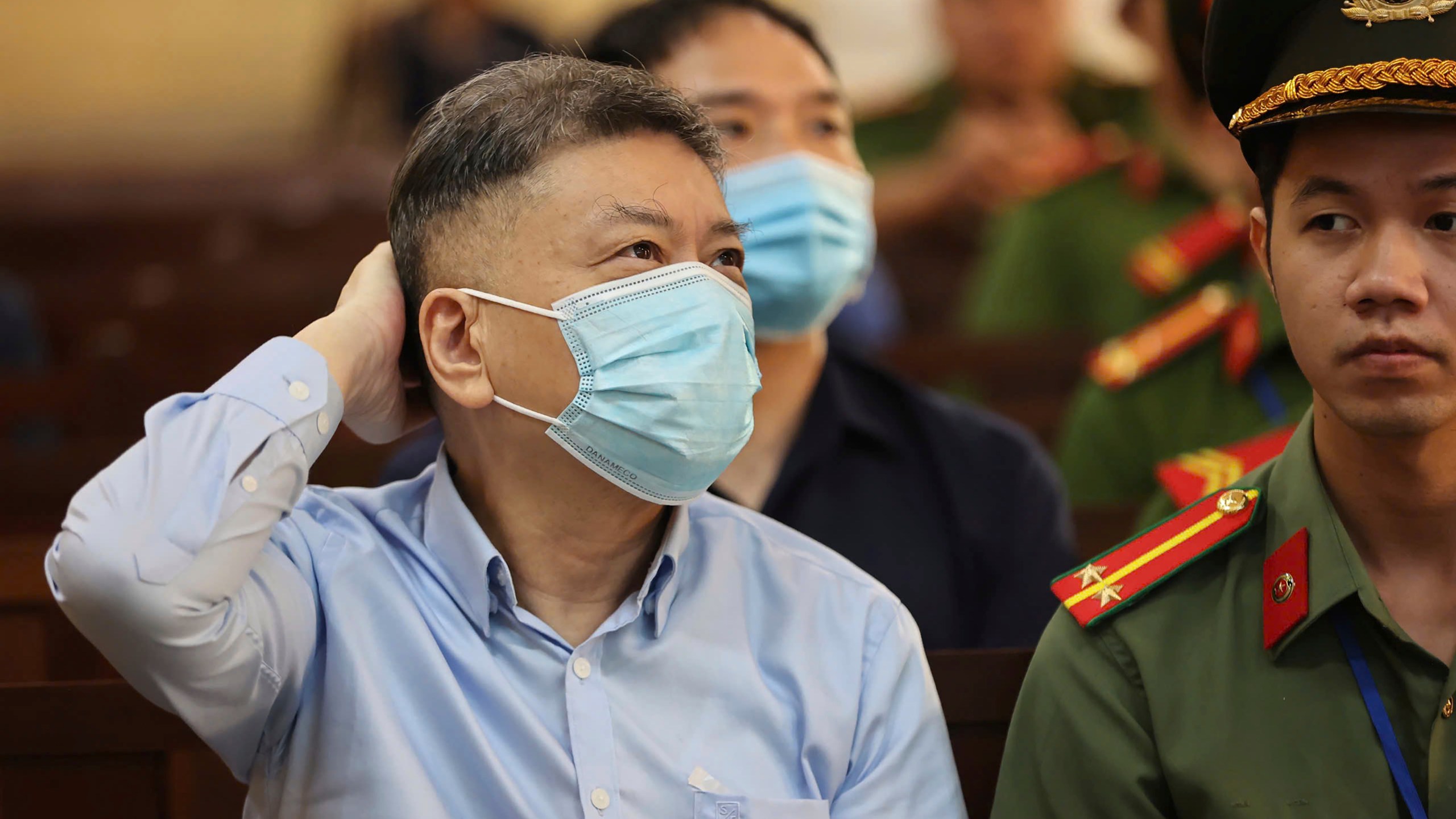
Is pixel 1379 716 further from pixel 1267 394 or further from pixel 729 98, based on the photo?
pixel 729 98

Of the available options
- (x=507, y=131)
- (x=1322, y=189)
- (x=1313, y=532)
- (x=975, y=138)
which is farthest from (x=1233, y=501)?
(x=975, y=138)

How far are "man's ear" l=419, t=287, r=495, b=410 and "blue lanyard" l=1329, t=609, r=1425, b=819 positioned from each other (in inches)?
44.8

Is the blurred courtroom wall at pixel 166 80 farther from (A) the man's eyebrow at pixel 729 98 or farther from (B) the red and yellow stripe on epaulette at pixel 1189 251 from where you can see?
(A) the man's eyebrow at pixel 729 98

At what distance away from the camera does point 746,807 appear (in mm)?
1805

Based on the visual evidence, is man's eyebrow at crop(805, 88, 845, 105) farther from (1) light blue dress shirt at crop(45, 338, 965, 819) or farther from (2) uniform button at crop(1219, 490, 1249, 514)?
(2) uniform button at crop(1219, 490, 1249, 514)

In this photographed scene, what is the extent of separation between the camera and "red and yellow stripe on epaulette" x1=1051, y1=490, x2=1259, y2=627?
1.83m

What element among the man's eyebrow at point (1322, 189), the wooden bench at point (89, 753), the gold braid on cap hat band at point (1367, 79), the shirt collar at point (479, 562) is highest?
the gold braid on cap hat band at point (1367, 79)

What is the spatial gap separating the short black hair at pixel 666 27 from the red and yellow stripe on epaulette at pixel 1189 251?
119 centimetres

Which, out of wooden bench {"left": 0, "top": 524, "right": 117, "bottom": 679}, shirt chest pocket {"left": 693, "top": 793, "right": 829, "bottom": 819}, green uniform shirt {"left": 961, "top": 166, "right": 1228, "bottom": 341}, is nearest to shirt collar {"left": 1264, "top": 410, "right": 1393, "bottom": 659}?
shirt chest pocket {"left": 693, "top": 793, "right": 829, "bottom": 819}

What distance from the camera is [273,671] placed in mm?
1725

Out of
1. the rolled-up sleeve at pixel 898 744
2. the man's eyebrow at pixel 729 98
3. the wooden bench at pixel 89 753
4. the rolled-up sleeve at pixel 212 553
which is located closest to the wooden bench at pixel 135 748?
the wooden bench at pixel 89 753

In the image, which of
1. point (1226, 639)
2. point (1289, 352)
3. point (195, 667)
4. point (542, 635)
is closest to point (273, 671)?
point (195, 667)

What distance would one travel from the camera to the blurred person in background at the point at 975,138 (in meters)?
8.09

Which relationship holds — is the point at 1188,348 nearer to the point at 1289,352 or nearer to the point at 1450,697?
the point at 1289,352
